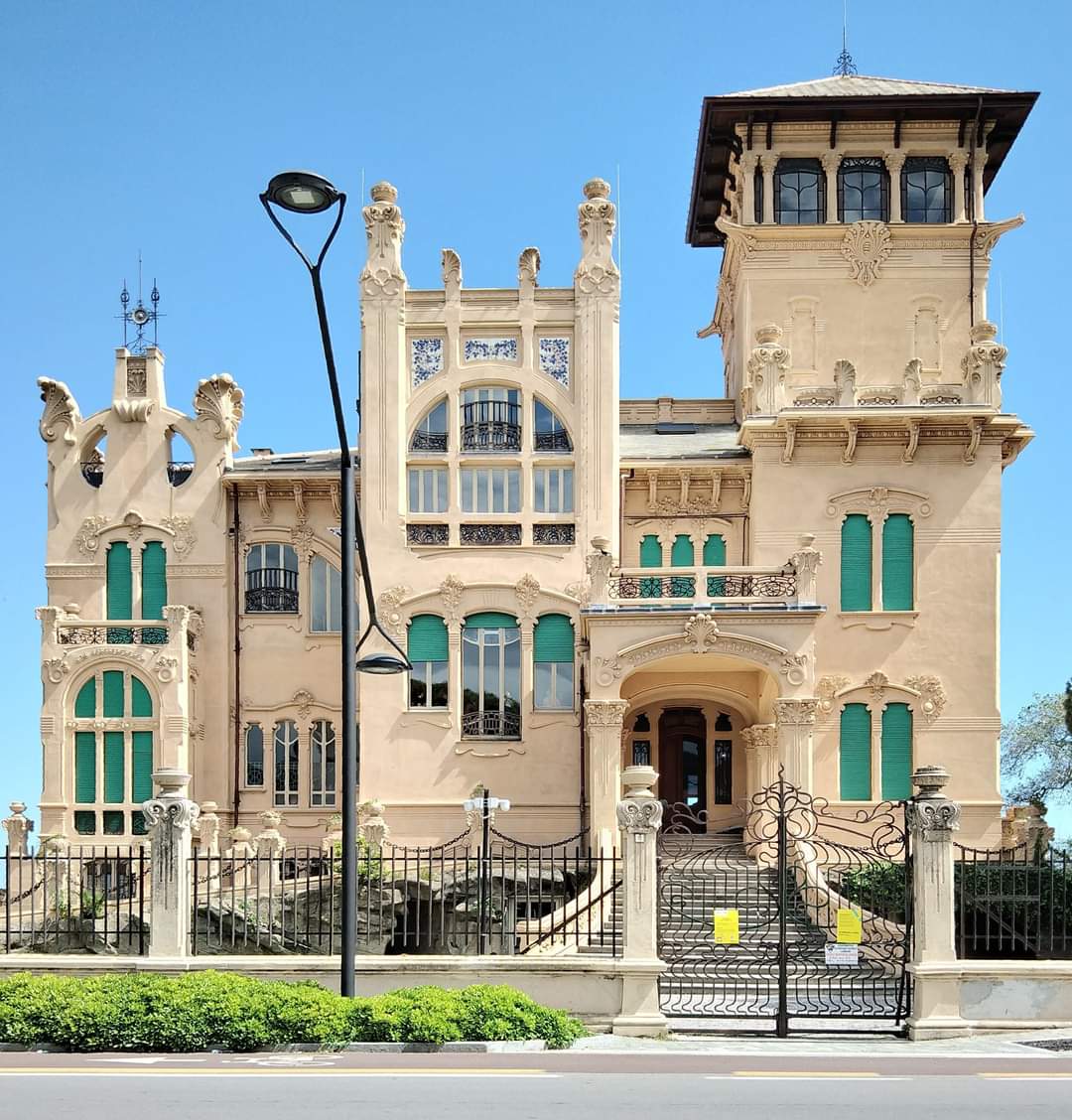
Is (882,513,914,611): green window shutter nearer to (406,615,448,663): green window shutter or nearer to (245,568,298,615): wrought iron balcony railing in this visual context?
(406,615,448,663): green window shutter

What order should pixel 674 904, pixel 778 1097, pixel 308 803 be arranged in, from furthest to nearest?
pixel 308 803 → pixel 674 904 → pixel 778 1097

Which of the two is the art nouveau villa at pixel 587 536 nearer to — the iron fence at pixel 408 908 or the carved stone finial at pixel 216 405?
the carved stone finial at pixel 216 405

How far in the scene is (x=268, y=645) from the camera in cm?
3744

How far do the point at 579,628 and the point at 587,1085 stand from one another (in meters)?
20.5

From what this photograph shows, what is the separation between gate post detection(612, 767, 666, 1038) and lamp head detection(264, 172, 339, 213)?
8.00 metres

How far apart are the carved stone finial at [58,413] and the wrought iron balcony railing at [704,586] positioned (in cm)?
1513

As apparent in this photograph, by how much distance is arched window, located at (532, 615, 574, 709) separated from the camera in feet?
115

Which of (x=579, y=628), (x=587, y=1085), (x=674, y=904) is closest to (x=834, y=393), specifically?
(x=579, y=628)

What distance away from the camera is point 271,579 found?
3762 centimetres

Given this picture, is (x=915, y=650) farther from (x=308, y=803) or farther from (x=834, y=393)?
(x=308, y=803)

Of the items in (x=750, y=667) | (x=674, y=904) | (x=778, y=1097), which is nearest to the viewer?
(x=778, y=1097)

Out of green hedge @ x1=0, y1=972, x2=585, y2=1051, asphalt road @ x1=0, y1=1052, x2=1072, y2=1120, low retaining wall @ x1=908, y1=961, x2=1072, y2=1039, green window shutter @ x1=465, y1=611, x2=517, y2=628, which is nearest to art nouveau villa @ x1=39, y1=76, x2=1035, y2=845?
green window shutter @ x1=465, y1=611, x2=517, y2=628

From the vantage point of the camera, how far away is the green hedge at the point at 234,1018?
55.2 ft

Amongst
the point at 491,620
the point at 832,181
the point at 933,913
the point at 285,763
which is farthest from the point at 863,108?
the point at 933,913
